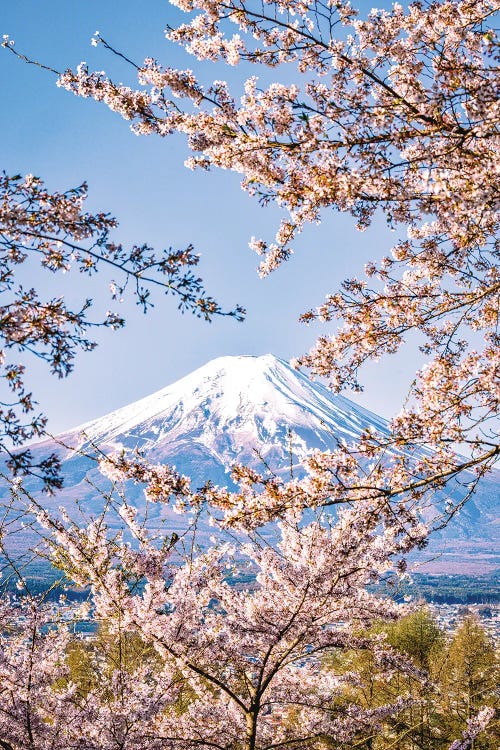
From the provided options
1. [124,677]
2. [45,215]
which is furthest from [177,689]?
[45,215]

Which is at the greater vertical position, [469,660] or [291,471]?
[291,471]

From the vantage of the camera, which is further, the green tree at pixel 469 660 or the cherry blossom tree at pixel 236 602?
the green tree at pixel 469 660

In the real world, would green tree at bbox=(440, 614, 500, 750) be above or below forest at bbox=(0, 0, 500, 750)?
below

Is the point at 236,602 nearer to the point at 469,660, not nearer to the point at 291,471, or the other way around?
the point at 291,471

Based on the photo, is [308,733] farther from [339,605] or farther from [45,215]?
[45,215]

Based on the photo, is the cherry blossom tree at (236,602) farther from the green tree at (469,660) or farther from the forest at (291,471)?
the green tree at (469,660)

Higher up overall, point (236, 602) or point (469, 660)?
point (236, 602)

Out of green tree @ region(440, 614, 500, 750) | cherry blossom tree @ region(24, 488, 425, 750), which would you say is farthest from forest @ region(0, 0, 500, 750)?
green tree @ region(440, 614, 500, 750)

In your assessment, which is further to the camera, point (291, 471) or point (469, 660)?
point (469, 660)

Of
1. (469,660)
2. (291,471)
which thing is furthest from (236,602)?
(469,660)

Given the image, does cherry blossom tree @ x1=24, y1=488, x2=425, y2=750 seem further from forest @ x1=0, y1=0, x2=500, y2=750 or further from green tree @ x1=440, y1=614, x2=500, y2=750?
green tree @ x1=440, y1=614, x2=500, y2=750

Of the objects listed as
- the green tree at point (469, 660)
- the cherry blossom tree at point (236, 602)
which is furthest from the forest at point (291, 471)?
the green tree at point (469, 660)

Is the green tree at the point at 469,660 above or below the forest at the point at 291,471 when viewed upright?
below

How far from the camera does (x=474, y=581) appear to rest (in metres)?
182
